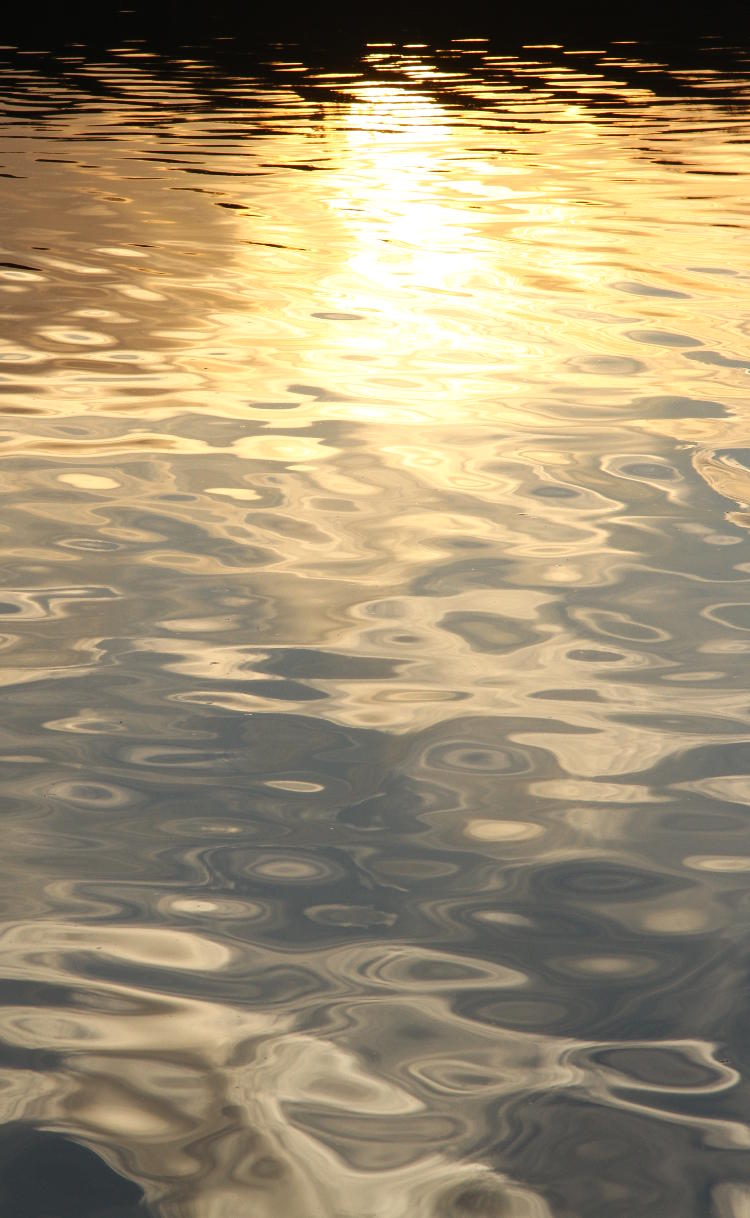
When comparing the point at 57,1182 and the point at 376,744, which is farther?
the point at 376,744

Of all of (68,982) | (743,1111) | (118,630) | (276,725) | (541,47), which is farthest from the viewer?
(541,47)

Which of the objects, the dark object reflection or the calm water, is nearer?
the dark object reflection

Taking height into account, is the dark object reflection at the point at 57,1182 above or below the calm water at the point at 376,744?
below

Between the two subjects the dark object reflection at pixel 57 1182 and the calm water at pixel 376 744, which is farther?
the calm water at pixel 376 744

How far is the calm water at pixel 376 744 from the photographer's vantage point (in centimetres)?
205

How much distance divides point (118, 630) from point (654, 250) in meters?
5.72

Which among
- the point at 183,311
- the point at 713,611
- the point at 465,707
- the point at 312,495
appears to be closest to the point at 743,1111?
the point at 465,707

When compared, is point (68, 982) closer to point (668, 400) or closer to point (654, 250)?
point (668, 400)

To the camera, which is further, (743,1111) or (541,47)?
(541,47)

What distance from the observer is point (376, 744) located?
313 cm

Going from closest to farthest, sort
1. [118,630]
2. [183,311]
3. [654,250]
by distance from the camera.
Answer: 1. [118,630]
2. [183,311]
3. [654,250]

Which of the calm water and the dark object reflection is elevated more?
the calm water

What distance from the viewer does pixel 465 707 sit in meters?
3.30

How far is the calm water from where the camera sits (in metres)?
2.05
